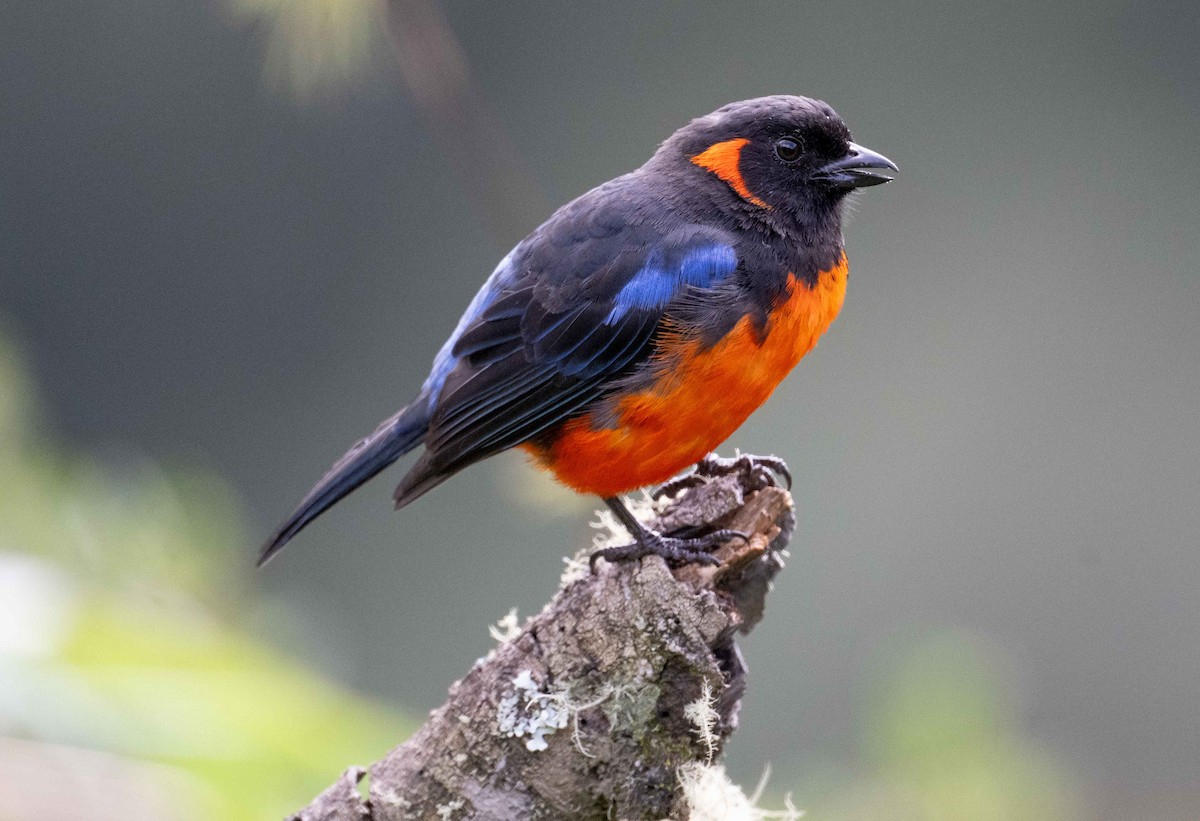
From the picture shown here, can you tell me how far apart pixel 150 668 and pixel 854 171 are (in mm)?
2369

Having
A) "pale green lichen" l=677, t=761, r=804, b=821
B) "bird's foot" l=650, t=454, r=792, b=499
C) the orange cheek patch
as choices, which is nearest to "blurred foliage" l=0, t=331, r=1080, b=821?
"bird's foot" l=650, t=454, r=792, b=499

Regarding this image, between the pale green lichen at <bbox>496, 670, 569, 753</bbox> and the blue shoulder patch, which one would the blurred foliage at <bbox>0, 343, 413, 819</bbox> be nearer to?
the pale green lichen at <bbox>496, 670, 569, 753</bbox>

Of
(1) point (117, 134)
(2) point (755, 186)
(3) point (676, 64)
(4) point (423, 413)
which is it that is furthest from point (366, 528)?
(2) point (755, 186)

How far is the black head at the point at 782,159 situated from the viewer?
3.57 meters

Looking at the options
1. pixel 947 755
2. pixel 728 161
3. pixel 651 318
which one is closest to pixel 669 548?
pixel 651 318

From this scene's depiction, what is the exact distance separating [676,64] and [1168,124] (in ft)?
9.09

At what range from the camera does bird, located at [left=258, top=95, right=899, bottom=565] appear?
11.0 feet

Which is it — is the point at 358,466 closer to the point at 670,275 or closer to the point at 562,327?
the point at 562,327

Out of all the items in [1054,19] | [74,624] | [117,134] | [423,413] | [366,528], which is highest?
[117,134]

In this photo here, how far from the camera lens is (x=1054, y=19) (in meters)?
7.23

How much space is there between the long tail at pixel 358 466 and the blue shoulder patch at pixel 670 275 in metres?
0.66

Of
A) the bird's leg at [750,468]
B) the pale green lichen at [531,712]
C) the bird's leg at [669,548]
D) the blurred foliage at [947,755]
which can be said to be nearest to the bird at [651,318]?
the bird's leg at [750,468]

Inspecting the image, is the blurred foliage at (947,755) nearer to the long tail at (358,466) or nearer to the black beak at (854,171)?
the black beak at (854,171)

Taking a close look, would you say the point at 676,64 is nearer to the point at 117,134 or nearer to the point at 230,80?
the point at 230,80
